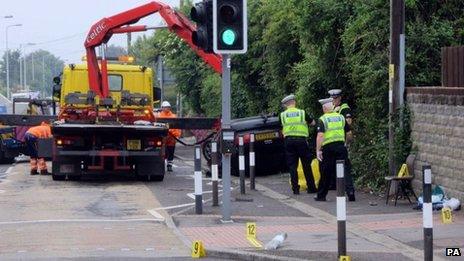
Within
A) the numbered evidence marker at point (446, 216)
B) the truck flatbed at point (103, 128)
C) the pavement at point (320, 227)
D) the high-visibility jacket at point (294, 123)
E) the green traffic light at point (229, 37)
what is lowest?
the pavement at point (320, 227)

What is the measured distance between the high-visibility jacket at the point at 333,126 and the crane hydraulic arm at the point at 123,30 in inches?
244

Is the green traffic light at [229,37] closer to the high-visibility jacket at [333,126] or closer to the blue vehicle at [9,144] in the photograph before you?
the high-visibility jacket at [333,126]

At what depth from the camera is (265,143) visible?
22.6m

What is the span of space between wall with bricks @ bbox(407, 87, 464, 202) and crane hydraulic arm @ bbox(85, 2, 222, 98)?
22.1 feet

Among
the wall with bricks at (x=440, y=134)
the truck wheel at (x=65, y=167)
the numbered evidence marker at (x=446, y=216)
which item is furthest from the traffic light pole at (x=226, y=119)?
the truck wheel at (x=65, y=167)

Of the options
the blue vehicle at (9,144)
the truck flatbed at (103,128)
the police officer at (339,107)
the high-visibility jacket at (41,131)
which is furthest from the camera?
the blue vehicle at (9,144)

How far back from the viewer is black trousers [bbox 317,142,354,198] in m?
16.2

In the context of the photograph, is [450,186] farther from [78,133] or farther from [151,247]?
[78,133]

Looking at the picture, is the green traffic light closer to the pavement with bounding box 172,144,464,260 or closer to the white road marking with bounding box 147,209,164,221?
the pavement with bounding box 172,144,464,260

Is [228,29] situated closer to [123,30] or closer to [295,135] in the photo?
[295,135]

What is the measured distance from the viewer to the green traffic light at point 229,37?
13672 mm

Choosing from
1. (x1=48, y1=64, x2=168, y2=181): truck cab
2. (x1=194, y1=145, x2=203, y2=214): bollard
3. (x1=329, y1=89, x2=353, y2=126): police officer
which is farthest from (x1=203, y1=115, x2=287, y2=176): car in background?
(x1=194, y1=145, x2=203, y2=214): bollard

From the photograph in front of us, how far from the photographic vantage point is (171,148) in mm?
26031

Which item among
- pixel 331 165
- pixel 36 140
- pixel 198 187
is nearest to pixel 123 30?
pixel 36 140
